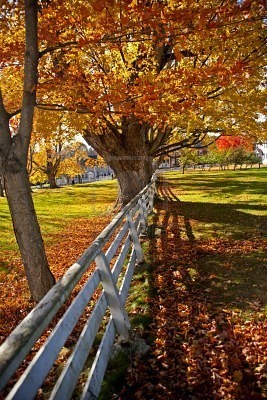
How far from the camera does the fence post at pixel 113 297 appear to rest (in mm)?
3953

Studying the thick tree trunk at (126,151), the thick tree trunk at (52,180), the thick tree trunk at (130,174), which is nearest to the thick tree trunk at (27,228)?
the thick tree trunk at (126,151)

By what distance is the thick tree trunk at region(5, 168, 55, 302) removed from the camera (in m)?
5.96

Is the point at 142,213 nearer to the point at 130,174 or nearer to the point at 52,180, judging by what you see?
the point at 130,174

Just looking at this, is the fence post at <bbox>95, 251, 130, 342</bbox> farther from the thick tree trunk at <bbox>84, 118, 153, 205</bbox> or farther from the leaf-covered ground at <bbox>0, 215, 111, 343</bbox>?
the thick tree trunk at <bbox>84, 118, 153, 205</bbox>

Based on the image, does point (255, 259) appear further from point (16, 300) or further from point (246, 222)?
point (16, 300)

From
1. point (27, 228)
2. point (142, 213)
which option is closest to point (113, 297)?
point (27, 228)

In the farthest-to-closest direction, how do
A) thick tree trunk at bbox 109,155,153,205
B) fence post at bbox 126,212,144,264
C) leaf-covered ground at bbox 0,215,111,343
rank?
1. thick tree trunk at bbox 109,155,153,205
2. fence post at bbox 126,212,144,264
3. leaf-covered ground at bbox 0,215,111,343

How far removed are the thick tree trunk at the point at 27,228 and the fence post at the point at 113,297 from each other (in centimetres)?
264

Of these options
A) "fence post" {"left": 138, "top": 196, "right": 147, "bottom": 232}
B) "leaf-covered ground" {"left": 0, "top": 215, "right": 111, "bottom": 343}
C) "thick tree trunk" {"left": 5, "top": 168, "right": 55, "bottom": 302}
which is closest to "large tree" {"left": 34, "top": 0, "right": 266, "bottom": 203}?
"thick tree trunk" {"left": 5, "top": 168, "right": 55, "bottom": 302}

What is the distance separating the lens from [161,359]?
4160 millimetres

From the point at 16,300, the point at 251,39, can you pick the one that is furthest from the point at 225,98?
the point at 16,300

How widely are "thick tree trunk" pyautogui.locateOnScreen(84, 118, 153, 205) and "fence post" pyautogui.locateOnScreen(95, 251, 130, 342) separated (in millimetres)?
12795

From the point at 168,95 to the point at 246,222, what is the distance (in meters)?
5.75

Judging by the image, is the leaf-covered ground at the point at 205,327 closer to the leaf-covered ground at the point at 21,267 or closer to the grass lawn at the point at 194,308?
the grass lawn at the point at 194,308
